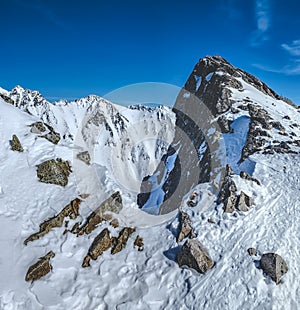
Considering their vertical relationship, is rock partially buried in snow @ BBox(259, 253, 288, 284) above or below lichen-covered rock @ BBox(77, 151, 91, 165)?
below

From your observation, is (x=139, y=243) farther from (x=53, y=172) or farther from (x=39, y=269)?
(x=53, y=172)

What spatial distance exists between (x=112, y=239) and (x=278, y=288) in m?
7.97

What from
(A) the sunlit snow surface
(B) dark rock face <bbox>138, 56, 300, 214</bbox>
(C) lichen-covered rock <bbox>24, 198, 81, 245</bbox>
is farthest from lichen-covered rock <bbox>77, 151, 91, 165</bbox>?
(B) dark rock face <bbox>138, 56, 300, 214</bbox>

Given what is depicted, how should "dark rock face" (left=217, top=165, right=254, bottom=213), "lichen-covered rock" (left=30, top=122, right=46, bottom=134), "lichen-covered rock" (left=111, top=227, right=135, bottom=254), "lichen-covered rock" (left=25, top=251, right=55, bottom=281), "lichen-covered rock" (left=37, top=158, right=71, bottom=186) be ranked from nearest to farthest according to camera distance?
"lichen-covered rock" (left=25, top=251, right=55, bottom=281) < "lichen-covered rock" (left=111, top=227, right=135, bottom=254) < "dark rock face" (left=217, top=165, right=254, bottom=213) < "lichen-covered rock" (left=37, top=158, right=71, bottom=186) < "lichen-covered rock" (left=30, top=122, right=46, bottom=134)

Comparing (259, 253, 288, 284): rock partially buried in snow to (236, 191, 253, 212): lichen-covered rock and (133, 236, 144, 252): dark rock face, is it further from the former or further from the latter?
(133, 236, 144, 252): dark rock face

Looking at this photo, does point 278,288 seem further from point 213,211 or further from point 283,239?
point 213,211

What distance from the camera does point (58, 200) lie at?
49.9ft

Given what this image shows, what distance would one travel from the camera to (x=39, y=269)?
11.3 meters

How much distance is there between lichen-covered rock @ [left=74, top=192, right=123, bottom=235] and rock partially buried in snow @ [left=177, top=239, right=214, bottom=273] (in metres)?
4.86

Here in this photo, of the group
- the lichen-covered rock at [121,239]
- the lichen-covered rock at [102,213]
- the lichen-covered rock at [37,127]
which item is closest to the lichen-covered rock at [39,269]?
the lichen-covered rock at [102,213]

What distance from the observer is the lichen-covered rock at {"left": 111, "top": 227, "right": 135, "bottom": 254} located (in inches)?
506

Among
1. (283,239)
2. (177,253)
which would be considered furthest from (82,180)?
(283,239)

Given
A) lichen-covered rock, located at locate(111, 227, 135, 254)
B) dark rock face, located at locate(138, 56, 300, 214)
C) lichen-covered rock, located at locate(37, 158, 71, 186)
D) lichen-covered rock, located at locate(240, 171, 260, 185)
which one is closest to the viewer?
lichen-covered rock, located at locate(111, 227, 135, 254)

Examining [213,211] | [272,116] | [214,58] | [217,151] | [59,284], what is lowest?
[59,284]
